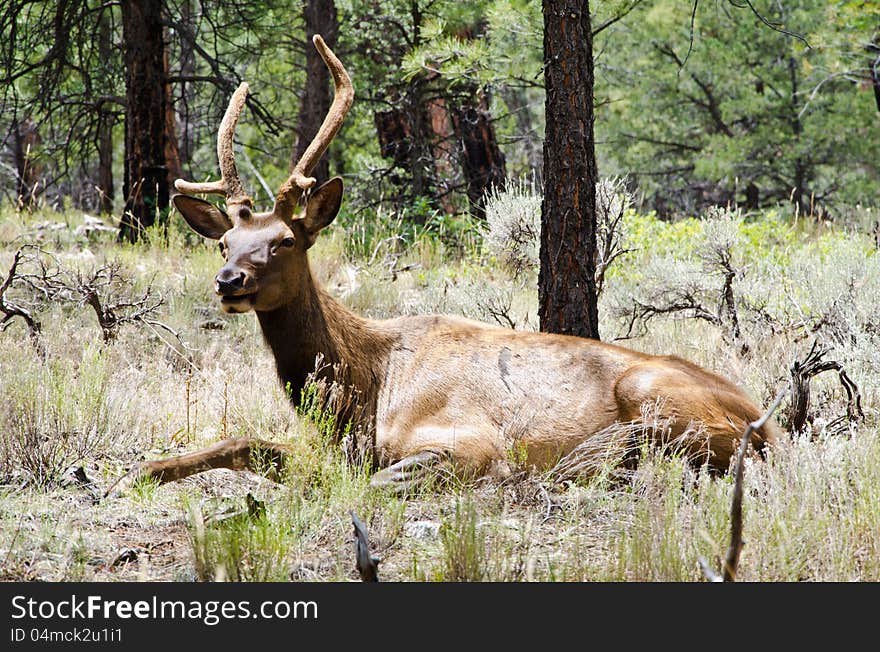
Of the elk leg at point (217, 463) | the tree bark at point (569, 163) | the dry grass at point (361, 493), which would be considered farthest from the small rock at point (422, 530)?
the tree bark at point (569, 163)

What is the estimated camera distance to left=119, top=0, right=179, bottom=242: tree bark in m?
12.1

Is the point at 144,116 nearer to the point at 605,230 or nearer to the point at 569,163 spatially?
the point at 605,230

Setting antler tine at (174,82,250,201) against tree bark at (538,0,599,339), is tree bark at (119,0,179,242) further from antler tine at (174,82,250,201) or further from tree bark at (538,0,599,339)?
tree bark at (538,0,599,339)

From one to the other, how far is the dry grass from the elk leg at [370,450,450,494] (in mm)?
107

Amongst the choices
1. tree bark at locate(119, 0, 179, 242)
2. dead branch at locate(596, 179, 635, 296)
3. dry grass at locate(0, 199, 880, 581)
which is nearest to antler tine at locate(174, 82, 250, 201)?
dry grass at locate(0, 199, 880, 581)

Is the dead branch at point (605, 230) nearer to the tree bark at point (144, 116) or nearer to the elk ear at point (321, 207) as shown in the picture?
the elk ear at point (321, 207)

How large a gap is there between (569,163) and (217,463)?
10.3 ft

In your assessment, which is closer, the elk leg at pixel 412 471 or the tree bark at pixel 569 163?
the elk leg at pixel 412 471

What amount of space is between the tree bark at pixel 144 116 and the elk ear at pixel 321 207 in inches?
255

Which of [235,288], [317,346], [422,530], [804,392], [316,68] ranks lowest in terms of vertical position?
[422,530]

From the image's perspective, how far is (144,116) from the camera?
12.3 m

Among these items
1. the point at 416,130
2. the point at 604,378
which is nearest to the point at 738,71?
the point at 416,130

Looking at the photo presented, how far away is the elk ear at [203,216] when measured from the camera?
19.6ft

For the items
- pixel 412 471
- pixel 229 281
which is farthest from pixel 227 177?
pixel 412 471
